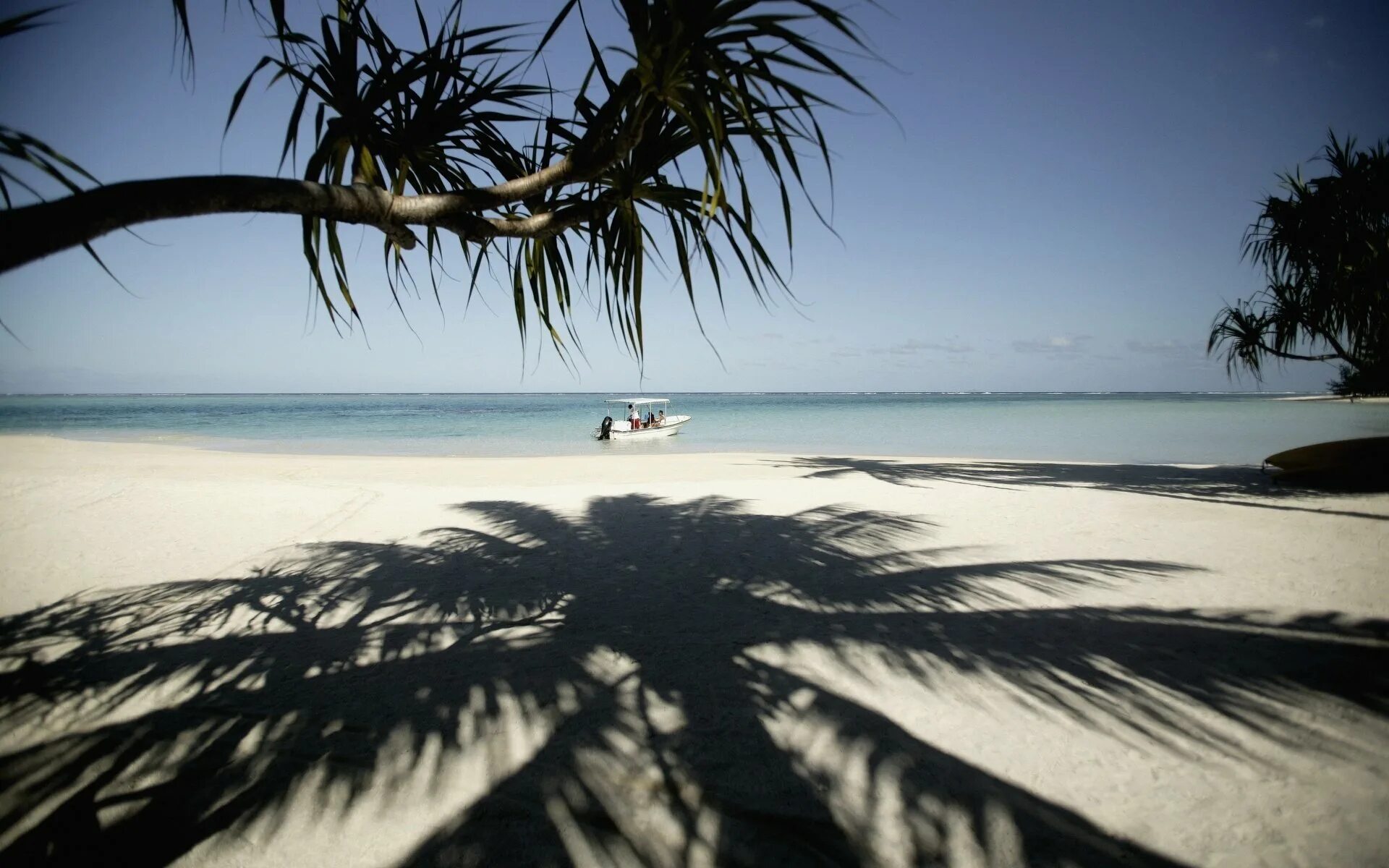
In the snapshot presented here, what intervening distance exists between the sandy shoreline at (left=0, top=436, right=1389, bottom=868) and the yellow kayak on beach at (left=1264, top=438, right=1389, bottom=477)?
2364mm

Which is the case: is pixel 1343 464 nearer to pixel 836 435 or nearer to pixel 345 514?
pixel 345 514

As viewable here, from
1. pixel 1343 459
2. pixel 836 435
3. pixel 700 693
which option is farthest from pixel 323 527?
pixel 836 435

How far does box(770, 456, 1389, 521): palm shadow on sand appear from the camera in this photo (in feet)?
26.0

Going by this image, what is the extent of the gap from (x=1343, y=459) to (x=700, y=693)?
36.3ft

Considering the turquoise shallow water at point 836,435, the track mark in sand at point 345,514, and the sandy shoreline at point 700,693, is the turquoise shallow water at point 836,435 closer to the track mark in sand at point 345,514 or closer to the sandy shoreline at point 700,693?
the track mark in sand at point 345,514

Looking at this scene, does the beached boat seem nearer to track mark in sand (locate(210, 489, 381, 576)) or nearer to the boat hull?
track mark in sand (locate(210, 489, 381, 576))

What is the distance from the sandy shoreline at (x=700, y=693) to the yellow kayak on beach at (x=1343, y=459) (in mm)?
2364

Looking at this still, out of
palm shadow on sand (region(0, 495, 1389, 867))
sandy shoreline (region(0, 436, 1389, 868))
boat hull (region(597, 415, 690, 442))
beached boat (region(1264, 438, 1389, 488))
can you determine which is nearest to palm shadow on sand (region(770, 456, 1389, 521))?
beached boat (region(1264, 438, 1389, 488))

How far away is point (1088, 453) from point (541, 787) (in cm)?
2002

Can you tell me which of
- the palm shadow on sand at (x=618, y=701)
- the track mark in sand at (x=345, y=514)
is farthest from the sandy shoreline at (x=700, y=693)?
the track mark in sand at (x=345, y=514)

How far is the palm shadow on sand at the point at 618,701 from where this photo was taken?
2031mm

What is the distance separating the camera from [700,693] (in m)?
2.98

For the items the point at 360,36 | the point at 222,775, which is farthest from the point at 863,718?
the point at 360,36

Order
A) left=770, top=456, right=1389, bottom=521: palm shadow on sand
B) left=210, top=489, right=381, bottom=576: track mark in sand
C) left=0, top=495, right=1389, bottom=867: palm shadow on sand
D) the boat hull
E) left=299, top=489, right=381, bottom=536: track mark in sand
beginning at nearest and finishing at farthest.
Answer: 1. left=0, top=495, right=1389, bottom=867: palm shadow on sand
2. left=210, top=489, right=381, bottom=576: track mark in sand
3. left=299, top=489, right=381, bottom=536: track mark in sand
4. left=770, top=456, right=1389, bottom=521: palm shadow on sand
5. the boat hull
